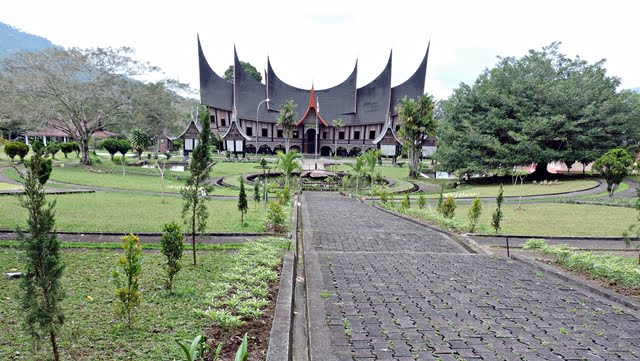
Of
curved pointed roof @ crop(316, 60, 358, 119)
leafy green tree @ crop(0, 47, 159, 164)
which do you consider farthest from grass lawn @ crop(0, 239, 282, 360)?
Answer: curved pointed roof @ crop(316, 60, 358, 119)

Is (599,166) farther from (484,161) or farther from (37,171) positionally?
(37,171)

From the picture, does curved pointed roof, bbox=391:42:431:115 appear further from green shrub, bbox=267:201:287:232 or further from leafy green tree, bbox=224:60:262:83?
green shrub, bbox=267:201:287:232

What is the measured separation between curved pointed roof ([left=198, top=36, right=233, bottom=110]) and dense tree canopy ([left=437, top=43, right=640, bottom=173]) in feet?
121

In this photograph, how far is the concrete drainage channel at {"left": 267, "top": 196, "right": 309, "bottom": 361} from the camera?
303cm

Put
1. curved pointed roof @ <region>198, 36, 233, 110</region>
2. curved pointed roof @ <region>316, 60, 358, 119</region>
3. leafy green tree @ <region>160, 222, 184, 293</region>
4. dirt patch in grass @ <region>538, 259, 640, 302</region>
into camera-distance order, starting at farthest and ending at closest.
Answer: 1. curved pointed roof @ <region>316, 60, 358, 119</region>
2. curved pointed roof @ <region>198, 36, 233, 110</region>
3. dirt patch in grass @ <region>538, 259, 640, 302</region>
4. leafy green tree @ <region>160, 222, 184, 293</region>

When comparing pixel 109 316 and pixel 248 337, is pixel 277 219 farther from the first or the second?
pixel 248 337

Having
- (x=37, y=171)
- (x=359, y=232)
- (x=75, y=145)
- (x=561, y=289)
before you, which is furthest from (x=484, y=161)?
(x=75, y=145)

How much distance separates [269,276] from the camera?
4871mm

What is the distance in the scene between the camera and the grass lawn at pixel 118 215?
8031mm

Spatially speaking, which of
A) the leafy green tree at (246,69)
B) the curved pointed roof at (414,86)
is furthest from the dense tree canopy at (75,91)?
the leafy green tree at (246,69)

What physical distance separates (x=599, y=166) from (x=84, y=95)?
105 ft

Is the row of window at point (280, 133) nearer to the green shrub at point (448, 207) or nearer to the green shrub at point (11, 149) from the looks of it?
the green shrub at point (11, 149)

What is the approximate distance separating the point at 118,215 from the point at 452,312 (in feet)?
31.4

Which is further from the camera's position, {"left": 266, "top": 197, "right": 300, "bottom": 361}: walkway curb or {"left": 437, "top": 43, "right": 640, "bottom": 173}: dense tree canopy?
{"left": 437, "top": 43, "right": 640, "bottom": 173}: dense tree canopy
